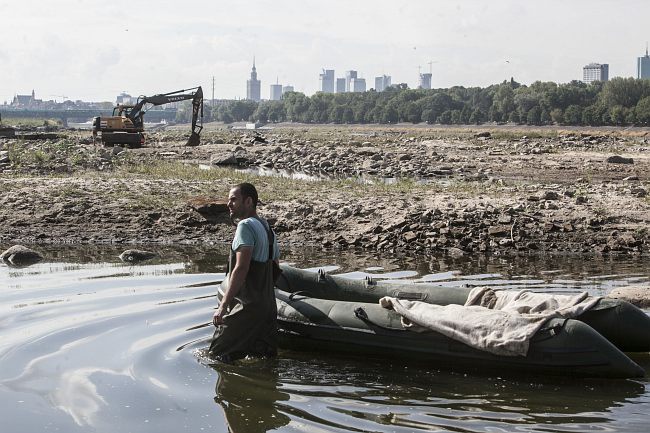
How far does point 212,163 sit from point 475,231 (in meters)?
20.7

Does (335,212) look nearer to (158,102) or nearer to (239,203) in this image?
(239,203)

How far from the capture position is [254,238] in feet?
31.5

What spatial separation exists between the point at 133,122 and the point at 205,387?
136ft

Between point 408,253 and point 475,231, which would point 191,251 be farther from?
point 475,231

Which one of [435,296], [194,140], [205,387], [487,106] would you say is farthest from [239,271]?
[487,106]

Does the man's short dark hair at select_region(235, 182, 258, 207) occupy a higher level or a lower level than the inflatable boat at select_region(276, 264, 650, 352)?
higher

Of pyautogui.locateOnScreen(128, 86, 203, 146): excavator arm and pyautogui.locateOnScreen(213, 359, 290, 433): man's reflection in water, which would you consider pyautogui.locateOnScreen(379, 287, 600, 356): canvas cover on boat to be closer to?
pyautogui.locateOnScreen(213, 359, 290, 433): man's reflection in water

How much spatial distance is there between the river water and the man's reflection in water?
1 cm

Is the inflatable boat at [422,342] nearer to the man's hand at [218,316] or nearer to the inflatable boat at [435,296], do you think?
the inflatable boat at [435,296]

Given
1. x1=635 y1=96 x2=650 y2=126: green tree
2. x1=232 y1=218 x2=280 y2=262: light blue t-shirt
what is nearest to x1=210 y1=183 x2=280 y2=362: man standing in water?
x1=232 y1=218 x2=280 y2=262: light blue t-shirt

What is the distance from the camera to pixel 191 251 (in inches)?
699

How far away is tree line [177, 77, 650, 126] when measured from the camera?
10700cm

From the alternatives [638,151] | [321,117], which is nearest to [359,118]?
[321,117]

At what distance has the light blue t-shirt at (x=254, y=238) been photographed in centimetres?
951
